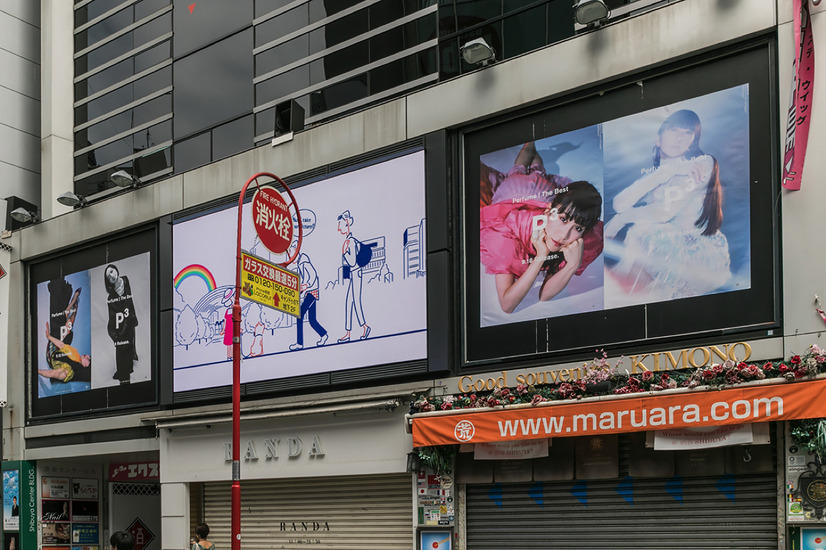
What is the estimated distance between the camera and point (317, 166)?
18547 mm

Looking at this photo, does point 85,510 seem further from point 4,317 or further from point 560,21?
point 560,21

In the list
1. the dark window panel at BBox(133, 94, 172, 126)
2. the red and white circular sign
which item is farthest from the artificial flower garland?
the dark window panel at BBox(133, 94, 172, 126)

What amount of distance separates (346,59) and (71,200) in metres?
7.77

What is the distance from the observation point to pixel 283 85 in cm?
2019

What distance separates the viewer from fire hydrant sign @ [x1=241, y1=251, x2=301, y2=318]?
13.3 metres

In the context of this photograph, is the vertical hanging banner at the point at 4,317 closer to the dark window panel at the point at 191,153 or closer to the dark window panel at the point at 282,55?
the dark window panel at the point at 191,153

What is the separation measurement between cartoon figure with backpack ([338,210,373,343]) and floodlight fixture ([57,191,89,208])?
7.98m

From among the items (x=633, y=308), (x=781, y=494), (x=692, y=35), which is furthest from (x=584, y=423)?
(x=692, y=35)

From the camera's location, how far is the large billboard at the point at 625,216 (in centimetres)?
1335

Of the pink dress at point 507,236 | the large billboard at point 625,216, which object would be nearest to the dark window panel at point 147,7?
the large billboard at point 625,216

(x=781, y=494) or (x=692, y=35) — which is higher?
(x=692, y=35)

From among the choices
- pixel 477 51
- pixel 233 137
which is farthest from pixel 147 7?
pixel 477 51

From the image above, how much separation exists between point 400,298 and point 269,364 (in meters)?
3.39

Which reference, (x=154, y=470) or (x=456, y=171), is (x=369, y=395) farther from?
(x=154, y=470)
